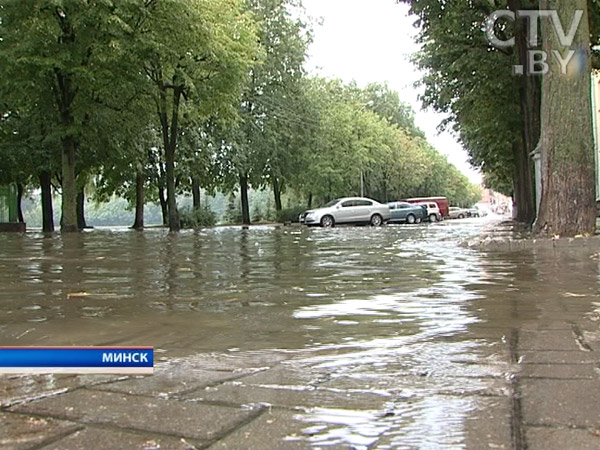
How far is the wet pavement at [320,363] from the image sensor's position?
2.41 m

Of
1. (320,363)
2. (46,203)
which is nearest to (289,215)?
(46,203)

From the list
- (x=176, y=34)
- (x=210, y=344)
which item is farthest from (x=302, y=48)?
(x=210, y=344)

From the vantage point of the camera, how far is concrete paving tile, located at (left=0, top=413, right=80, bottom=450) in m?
2.36

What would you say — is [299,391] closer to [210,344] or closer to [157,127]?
[210,344]

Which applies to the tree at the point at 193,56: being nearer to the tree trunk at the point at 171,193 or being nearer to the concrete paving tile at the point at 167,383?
the tree trunk at the point at 171,193

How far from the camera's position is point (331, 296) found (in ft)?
20.0

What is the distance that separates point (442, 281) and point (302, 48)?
39.3 meters

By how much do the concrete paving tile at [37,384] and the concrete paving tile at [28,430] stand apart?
25cm

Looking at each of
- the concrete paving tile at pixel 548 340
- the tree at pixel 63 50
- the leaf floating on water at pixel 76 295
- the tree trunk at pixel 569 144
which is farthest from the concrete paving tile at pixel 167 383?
the tree at pixel 63 50

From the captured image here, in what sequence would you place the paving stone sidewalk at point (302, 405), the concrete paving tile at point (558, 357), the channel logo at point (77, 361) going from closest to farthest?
the paving stone sidewalk at point (302, 405) → the channel logo at point (77, 361) → the concrete paving tile at point (558, 357)

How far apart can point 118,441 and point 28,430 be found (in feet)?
1.32

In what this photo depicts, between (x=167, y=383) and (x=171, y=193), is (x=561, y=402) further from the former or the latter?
(x=171, y=193)

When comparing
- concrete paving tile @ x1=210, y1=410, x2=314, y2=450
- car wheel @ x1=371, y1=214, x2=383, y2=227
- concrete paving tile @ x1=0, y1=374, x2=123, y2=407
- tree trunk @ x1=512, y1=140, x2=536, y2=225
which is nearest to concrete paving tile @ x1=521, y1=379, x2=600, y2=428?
concrete paving tile @ x1=210, y1=410, x2=314, y2=450

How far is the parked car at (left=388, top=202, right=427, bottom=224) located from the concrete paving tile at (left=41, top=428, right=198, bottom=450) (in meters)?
43.8
